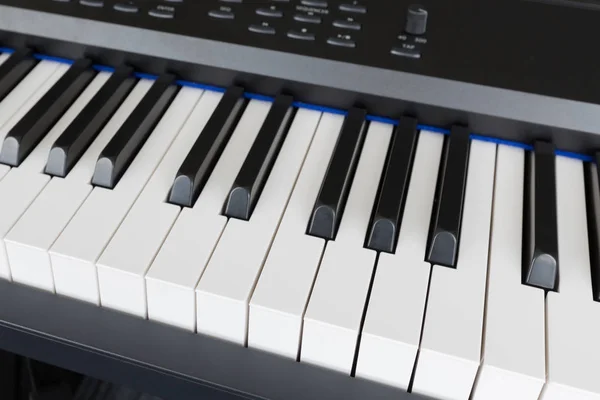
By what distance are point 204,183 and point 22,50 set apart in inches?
16.1

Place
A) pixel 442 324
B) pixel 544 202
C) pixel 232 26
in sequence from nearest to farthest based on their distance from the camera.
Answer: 1. pixel 442 324
2. pixel 544 202
3. pixel 232 26

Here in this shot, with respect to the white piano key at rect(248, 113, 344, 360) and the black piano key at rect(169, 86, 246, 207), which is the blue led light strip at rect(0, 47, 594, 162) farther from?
the white piano key at rect(248, 113, 344, 360)

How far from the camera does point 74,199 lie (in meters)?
0.72

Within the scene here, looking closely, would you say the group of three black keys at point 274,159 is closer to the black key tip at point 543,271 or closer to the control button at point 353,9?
the black key tip at point 543,271

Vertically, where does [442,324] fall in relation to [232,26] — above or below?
below

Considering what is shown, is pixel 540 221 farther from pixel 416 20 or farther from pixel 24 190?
pixel 24 190

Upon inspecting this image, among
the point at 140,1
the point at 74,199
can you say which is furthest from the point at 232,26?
the point at 74,199

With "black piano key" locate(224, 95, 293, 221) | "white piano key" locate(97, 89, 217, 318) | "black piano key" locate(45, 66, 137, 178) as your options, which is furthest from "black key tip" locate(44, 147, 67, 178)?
"black piano key" locate(224, 95, 293, 221)

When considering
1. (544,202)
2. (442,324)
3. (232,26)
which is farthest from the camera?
(232,26)

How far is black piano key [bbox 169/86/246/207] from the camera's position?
72 centimetres

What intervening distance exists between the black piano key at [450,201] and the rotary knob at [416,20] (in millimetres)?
139

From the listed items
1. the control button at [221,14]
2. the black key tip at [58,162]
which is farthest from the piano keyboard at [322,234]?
the control button at [221,14]

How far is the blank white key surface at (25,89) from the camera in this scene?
0.85m

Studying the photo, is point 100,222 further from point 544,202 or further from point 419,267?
point 544,202
